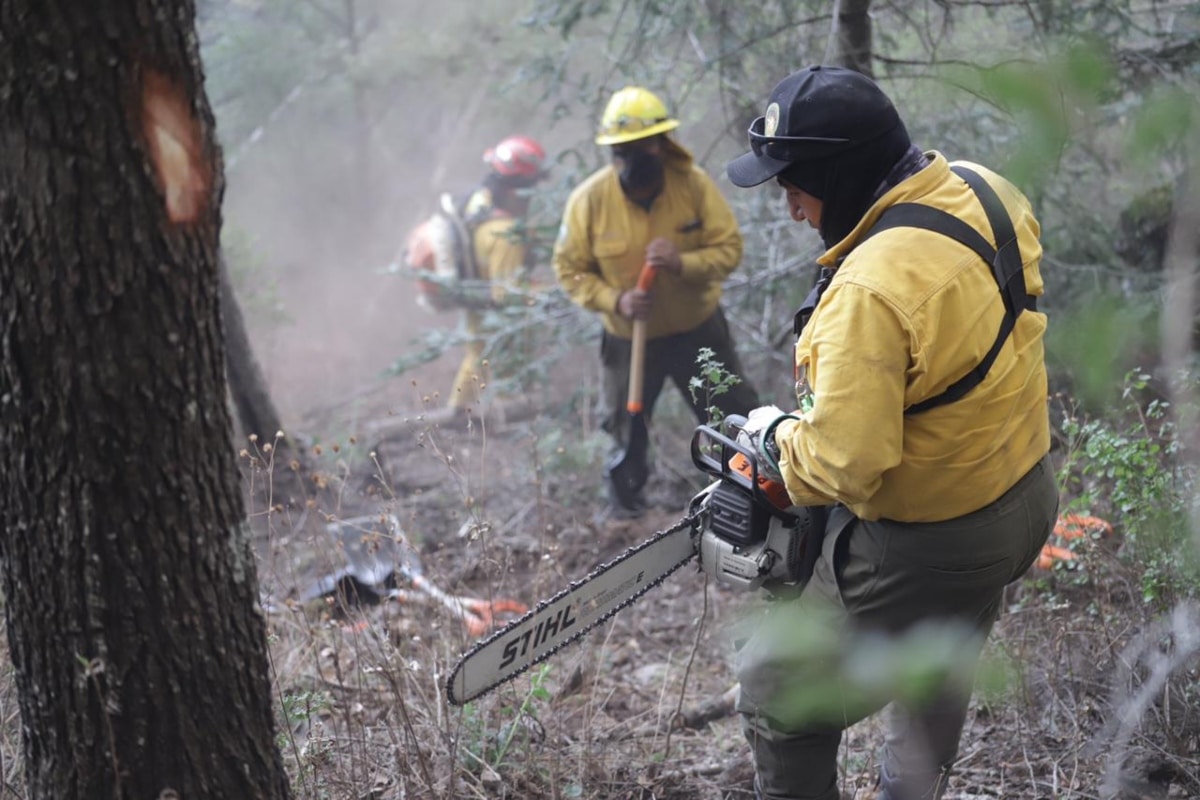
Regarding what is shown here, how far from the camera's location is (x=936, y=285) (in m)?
2.17

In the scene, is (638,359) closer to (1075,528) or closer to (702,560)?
(1075,528)

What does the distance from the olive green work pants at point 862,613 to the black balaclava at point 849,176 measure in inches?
29.4

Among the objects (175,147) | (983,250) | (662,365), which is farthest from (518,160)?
(175,147)

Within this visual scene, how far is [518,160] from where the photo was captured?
9.07m

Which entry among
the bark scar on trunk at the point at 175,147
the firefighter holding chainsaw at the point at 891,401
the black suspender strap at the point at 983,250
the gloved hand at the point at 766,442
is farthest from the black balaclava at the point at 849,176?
the bark scar on trunk at the point at 175,147

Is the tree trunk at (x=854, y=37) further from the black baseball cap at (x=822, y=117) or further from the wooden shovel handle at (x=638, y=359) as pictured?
the black baseball cap at (x=822, y=117)

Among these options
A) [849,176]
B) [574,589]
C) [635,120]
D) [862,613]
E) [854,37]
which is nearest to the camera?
[849,176]

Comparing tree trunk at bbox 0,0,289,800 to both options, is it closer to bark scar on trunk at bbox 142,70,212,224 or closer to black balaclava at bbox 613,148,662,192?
bark scar on trunk at bbox 142,70,212,224

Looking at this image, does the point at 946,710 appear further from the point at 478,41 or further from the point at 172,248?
the point at 478,41

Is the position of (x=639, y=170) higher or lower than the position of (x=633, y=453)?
higher

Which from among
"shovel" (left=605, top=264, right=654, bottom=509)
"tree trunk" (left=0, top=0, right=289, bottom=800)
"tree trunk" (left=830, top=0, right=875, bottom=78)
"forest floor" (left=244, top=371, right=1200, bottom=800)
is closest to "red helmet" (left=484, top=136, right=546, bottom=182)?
"shovel" (left=605, top=264, right=654, bottom=509)

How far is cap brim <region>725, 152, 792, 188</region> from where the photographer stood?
7.91 feet

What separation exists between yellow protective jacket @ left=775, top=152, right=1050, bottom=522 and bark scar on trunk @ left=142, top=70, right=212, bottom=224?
131cm

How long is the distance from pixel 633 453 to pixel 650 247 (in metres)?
1.38
